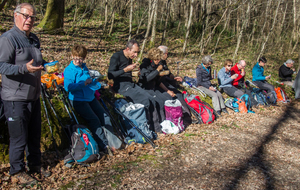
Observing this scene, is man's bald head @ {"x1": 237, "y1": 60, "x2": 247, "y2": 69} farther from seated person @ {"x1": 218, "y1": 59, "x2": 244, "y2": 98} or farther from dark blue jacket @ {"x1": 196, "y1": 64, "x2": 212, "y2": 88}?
dark blue jacket @ {"x1": 196, "y1": 64, "x2": 212, "y2": 88}

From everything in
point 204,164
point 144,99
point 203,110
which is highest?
point 144,99

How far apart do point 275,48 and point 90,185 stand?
61.8ft

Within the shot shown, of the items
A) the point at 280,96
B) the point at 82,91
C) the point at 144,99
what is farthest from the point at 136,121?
the point at 280,96

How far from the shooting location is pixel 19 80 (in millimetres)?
2764

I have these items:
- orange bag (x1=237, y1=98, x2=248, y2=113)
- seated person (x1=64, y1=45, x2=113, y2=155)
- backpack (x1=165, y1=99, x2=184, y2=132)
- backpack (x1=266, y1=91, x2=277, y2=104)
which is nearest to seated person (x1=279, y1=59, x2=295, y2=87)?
backpack (x1=266, y1=91, x2=277, y2=104)

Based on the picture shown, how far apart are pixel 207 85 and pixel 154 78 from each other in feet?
7.36

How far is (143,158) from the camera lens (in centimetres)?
401

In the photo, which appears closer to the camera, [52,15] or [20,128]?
[20,128]

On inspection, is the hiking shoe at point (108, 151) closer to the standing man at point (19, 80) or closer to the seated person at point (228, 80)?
the standing man at point (19, 80)

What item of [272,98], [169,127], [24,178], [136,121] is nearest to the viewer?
[24,178]

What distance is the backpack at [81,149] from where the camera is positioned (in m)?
3.46

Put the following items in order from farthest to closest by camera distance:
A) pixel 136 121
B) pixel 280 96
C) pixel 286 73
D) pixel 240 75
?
pixel 286 73 → pixel 280 96 → pixel 240 75 → pixel 136 121

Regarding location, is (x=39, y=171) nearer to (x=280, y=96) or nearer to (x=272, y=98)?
(x=272, y=98)

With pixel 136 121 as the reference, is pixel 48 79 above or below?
above
